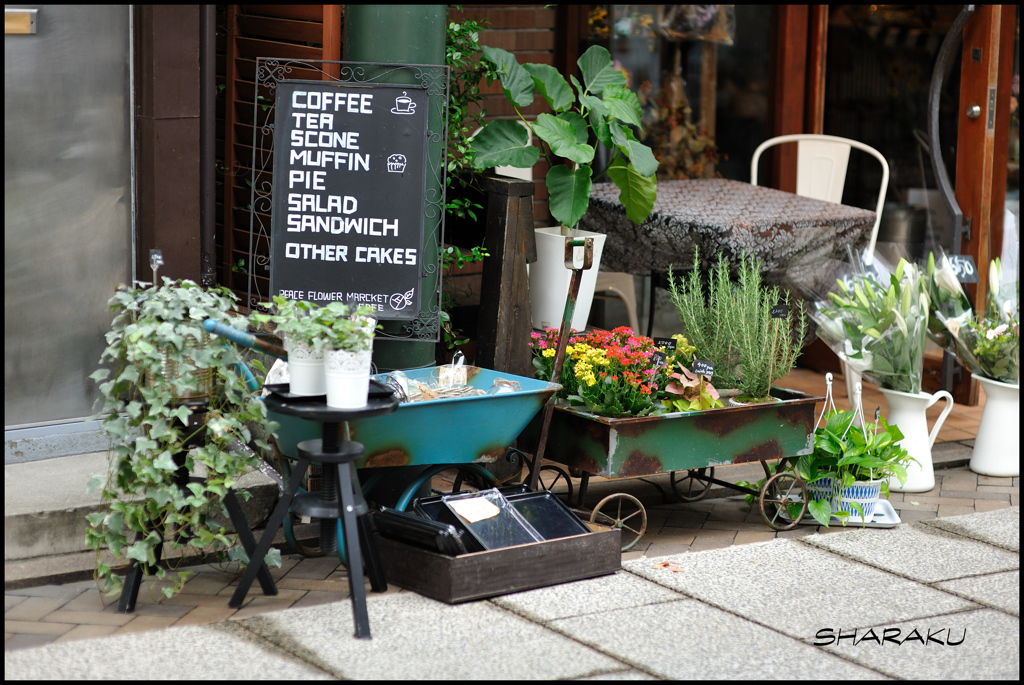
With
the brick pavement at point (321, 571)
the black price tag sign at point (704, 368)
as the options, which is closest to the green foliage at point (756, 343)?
the black price tag sign at point (704, 368)

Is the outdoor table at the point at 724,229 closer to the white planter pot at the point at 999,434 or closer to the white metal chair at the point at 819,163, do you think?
the white metal chair at the point at 819,163

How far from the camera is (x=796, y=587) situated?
456 centimetres

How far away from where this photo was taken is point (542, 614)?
4.19m

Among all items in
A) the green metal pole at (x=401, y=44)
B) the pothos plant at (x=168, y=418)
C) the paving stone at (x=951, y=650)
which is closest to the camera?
the paving stone at (x=951, y=650)

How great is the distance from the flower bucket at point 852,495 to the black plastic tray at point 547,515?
128cm

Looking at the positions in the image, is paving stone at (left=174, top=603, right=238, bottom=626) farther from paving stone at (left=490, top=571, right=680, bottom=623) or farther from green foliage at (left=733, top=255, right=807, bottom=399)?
green foliage at (left=733, top=255, right=807, bottom=399)

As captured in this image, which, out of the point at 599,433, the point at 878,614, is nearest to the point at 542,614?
the point at 599,433

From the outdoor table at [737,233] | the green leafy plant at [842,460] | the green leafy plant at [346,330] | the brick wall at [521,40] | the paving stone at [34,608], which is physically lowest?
the paving stone at [34,608]

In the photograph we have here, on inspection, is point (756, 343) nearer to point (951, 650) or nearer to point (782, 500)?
point (782, 500)

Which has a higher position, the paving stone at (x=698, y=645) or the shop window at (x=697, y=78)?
the shop window at (x=697, y=78)

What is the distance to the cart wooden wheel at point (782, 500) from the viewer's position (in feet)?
17.3

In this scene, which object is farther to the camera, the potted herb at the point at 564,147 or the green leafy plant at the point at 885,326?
the green leafy plant at the point at 885,326

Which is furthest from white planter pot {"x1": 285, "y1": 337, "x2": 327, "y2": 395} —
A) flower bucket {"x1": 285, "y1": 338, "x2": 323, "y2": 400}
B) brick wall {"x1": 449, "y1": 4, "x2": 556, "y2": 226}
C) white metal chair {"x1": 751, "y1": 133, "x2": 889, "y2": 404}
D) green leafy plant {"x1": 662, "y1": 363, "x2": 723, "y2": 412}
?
white metal chair {"x1": 751, "y1": 133, "x2": 889, "y2": 404}

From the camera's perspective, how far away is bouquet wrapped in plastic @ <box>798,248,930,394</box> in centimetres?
573
